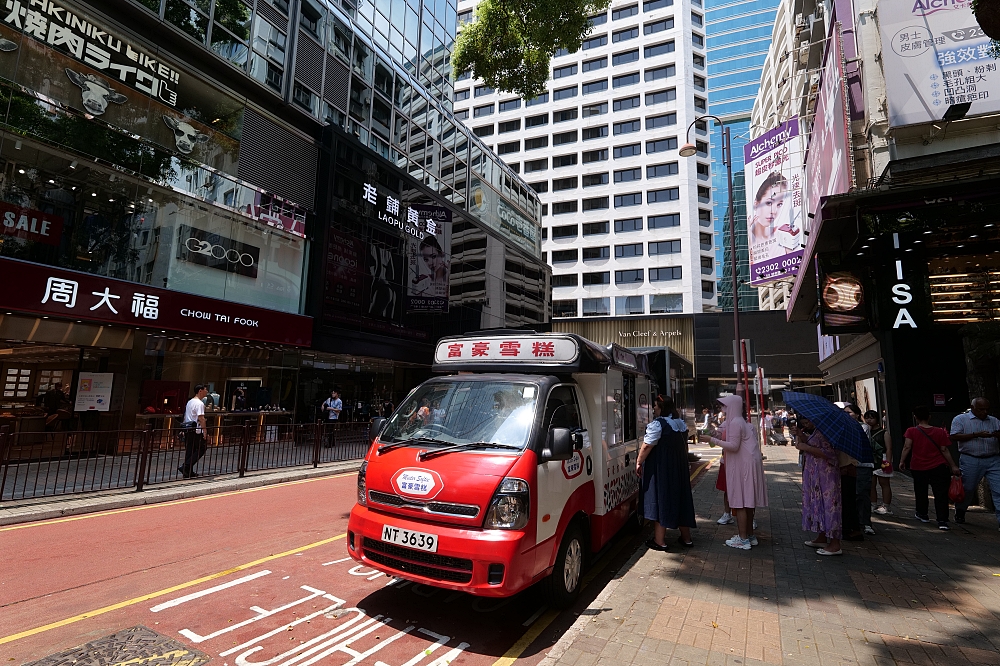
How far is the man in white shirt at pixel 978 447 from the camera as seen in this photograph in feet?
23.8

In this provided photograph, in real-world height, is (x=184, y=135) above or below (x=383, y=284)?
above

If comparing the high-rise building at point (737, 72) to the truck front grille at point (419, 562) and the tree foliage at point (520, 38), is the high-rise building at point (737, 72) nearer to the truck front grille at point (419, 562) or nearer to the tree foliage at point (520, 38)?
the tree foliage at point (520, 38)

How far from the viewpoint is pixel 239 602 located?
174 inches

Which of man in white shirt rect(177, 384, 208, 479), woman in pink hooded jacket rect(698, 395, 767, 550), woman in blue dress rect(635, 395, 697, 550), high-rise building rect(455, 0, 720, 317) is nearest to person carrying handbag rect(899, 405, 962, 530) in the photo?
woman in pink hooded jacket rect(698, 395, 767, 550)

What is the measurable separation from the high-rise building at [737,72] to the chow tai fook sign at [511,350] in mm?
66759

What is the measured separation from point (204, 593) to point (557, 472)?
11.5ft

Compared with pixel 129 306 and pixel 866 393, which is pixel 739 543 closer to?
pixel 866 393

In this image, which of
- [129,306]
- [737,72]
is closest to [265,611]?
[129,306]

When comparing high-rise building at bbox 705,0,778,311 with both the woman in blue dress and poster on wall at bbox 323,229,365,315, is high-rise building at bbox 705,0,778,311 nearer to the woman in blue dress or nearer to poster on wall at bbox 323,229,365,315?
poster on wall at bbox 323,229,365,315

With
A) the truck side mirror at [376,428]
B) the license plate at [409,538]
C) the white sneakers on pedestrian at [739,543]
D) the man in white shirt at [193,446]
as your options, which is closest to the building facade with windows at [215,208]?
the man in white shirt at [193,446]

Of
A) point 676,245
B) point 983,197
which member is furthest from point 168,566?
point 676,245

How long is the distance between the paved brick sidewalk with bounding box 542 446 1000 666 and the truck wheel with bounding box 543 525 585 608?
0.89 ft

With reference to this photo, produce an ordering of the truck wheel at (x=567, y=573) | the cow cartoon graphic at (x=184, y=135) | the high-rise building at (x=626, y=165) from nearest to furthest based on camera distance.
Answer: the truck wheel at (x=567, y=573), the cow cartoon graphic at (x=184, y=135), the high-rise building at (x=626, y=165)

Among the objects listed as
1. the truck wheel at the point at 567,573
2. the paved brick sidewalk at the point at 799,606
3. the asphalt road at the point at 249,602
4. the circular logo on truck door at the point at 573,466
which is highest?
the circular logo on truck door at the point at 573,466
